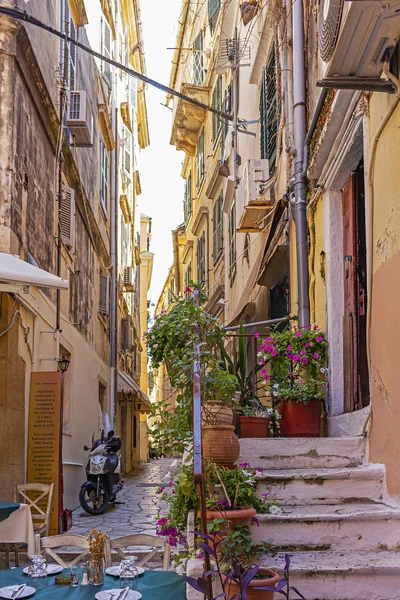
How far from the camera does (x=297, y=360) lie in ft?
25.8

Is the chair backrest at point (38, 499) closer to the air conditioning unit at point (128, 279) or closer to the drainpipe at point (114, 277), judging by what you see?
the drainpipe at point (114, 277)

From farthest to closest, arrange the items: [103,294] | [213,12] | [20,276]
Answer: [213,12], [103,294], [20,276]

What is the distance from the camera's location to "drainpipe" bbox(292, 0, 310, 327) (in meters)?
8.95

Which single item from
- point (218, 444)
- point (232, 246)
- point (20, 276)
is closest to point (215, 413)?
point (218, 444)

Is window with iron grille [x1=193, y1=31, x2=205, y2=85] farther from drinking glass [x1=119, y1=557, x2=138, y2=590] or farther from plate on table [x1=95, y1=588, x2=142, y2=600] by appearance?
plate on table [x1=95, y1=588, x2=142, y2=600]

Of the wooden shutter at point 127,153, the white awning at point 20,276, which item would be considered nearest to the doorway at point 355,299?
the white awning at point 20,276

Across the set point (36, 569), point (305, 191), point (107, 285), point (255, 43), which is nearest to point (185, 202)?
point (107, 285)

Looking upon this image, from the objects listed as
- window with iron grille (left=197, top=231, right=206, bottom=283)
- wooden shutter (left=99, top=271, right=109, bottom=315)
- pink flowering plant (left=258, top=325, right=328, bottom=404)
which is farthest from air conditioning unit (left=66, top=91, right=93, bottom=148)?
window with iron grille (left=197, top=231, right=206, bottom=283)

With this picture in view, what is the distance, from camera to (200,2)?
24109mm

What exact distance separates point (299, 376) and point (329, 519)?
3.00 m

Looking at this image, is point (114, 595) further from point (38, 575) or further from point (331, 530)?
point (331, 530)

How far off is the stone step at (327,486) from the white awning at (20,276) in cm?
316

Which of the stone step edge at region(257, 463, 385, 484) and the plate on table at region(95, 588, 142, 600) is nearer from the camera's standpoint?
the plate on table at region(95, 588, 142, 600)

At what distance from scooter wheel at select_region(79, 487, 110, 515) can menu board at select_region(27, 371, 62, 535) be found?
230 centimetres
